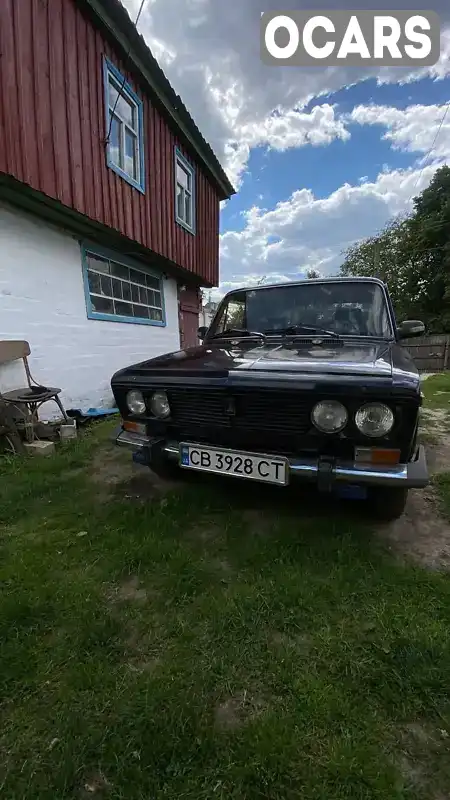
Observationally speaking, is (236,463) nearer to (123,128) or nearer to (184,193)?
(123,128)

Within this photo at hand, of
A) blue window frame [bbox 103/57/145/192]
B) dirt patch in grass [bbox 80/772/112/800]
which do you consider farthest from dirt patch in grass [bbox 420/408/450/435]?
blue window frame [bbox 103/57/145/192]

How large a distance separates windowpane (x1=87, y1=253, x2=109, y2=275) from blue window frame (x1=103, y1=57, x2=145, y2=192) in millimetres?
1262

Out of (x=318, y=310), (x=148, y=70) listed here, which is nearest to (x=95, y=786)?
(x=318, y=310)

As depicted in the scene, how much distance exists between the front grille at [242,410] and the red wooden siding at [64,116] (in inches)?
125

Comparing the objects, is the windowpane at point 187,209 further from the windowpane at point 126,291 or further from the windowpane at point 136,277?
the windowpane at point 126,291

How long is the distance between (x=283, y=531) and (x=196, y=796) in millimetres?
1408

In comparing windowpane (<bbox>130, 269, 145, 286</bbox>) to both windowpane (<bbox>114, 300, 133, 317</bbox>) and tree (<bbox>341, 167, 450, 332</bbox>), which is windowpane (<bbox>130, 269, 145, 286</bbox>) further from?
tree (<bbox>341, 167, 450, 332</bbox>)

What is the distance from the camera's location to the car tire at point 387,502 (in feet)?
7.00

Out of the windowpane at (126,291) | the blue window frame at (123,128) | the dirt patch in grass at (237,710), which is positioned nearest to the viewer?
the dirt patch in grass at (237,710)

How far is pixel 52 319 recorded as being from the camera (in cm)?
495

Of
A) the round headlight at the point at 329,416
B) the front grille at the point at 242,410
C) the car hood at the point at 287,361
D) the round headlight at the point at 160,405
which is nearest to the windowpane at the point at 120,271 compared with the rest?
the car hood at the point at 287,361

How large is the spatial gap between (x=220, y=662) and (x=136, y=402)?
158 centimetres

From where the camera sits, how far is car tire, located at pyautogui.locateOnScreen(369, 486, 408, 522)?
84.0 inches

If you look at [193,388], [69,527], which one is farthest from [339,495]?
[69,527]
